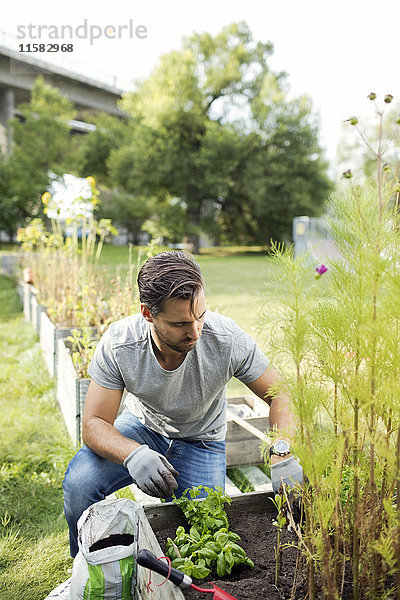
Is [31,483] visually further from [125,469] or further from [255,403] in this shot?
[255,403]

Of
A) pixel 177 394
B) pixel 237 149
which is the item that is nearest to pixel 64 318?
pixel 177 394

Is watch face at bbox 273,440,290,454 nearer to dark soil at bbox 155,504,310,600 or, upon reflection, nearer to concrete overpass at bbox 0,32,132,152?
dark soil at bbox 155,504,310,600

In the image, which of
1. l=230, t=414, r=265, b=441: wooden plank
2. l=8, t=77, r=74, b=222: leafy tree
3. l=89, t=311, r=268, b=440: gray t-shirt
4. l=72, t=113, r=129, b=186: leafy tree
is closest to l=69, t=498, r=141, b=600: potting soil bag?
l=89, t=311, r=268, b=440: gray t-shirt

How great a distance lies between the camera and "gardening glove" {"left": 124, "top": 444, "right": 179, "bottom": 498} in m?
1.79

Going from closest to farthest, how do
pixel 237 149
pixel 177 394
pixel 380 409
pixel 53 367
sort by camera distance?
pixel 380 409, pixel 177 394, pixel 53 367, pixel 237 149

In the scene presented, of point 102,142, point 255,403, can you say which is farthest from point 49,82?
point 255,403

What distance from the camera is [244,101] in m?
22.3

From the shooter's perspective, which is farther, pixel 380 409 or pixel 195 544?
pixel 195 544

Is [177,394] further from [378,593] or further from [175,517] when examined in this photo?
[378,593]

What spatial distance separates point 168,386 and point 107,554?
2.36 ft

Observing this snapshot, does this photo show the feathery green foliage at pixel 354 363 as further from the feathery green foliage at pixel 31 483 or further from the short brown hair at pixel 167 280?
the feathery green foliage at pixel 31 483

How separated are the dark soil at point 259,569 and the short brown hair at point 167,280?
2.47ft

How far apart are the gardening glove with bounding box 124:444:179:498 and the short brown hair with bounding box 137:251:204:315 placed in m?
0.51

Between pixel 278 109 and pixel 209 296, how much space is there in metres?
14.3
